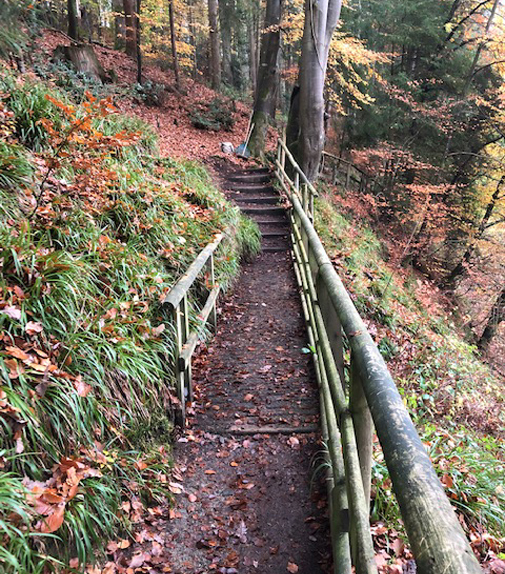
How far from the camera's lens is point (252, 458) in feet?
11.6

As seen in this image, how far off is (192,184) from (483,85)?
522 inches

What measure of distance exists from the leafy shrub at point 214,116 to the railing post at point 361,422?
16006 millimetres

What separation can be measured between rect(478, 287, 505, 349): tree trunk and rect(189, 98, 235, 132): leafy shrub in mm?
12286

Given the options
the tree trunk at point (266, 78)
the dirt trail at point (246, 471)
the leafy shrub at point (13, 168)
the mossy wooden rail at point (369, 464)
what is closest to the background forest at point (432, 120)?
the tree trunk at point (266, 78)

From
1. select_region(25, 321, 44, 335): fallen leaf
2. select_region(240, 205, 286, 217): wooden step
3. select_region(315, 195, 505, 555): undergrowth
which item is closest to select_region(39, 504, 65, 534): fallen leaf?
select_region(25, 321, 44, 335): fallen leaf

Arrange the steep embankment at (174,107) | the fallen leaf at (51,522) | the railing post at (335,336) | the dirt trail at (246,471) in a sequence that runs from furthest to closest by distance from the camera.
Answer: the steep embankment at (174,107), the railing post at (335,336), the dirt trail at (246,471), the fallen leaf at (51,522)

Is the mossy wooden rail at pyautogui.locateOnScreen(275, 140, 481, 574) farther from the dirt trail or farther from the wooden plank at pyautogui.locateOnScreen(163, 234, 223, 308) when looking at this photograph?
the wooden plank at pyautogui.locateOnScreen(163, 234, 223, 308)

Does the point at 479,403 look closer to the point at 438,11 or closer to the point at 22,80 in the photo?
the point at 22,80

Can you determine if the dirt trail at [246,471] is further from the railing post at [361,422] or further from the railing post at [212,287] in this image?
the railing post at [361,422]

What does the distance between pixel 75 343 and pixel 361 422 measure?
2.12 m

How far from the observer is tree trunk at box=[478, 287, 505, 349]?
13843 mm

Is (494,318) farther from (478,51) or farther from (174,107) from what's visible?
(174,107)

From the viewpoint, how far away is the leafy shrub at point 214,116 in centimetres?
1623

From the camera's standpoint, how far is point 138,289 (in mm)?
4129
